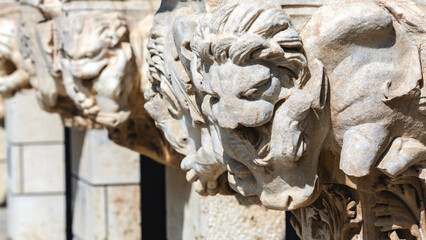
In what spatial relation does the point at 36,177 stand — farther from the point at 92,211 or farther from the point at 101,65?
the point at 101,65

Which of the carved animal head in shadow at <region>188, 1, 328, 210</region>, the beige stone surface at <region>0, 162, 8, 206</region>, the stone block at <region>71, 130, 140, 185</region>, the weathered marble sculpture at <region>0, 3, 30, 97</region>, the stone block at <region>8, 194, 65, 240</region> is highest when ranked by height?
the carved animal head in shadow at <region>188, 1, 328, 210</region>

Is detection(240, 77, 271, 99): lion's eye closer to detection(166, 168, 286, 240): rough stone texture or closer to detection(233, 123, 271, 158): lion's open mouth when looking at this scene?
detection(233, 123, 271, 158): lion's open mouth

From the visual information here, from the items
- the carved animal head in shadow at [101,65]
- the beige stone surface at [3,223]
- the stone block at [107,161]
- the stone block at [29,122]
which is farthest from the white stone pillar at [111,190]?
the beige stone surface at [3,223]

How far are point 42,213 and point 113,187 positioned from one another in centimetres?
156

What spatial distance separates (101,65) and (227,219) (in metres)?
0.81

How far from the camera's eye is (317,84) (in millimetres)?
2824

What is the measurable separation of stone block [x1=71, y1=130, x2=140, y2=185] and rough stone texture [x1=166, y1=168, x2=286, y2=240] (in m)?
1.05

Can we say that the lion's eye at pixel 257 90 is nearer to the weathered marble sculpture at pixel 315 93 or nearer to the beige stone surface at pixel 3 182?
the weathered marble sculpture at pixel 315 93

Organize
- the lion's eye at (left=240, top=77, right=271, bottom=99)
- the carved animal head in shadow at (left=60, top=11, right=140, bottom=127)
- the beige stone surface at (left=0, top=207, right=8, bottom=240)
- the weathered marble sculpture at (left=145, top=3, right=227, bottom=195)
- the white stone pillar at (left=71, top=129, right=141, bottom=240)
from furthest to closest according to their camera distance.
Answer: the beige stone surface at (left=0, top=207, right=8, bottom=240), the white stone pillar at (left=71, top=129, right=141, bottom=240), the carved animal head in shadow at (left=60, top=11, right=140, bottom=127), the weathered marble sculpture at (left=145, top=3, right=227, bottom=195), the lion's eye at (left=240, top=77, right=271, bottom=99)

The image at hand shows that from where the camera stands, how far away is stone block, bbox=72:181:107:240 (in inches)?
223

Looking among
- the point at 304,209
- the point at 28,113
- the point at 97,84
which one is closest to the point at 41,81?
the point at 97,84

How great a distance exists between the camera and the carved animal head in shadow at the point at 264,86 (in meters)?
2.79

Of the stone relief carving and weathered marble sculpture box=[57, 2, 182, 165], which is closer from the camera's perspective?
the stone relief carving

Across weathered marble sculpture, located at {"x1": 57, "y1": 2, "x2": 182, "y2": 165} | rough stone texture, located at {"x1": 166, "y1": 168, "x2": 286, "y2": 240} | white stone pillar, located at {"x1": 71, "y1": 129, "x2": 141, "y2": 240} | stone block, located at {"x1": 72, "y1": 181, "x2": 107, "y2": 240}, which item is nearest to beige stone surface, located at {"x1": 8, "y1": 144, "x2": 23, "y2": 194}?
stone block, located at {"x1": 72, "y1": 181, "x2": 107, "y2": 240}
